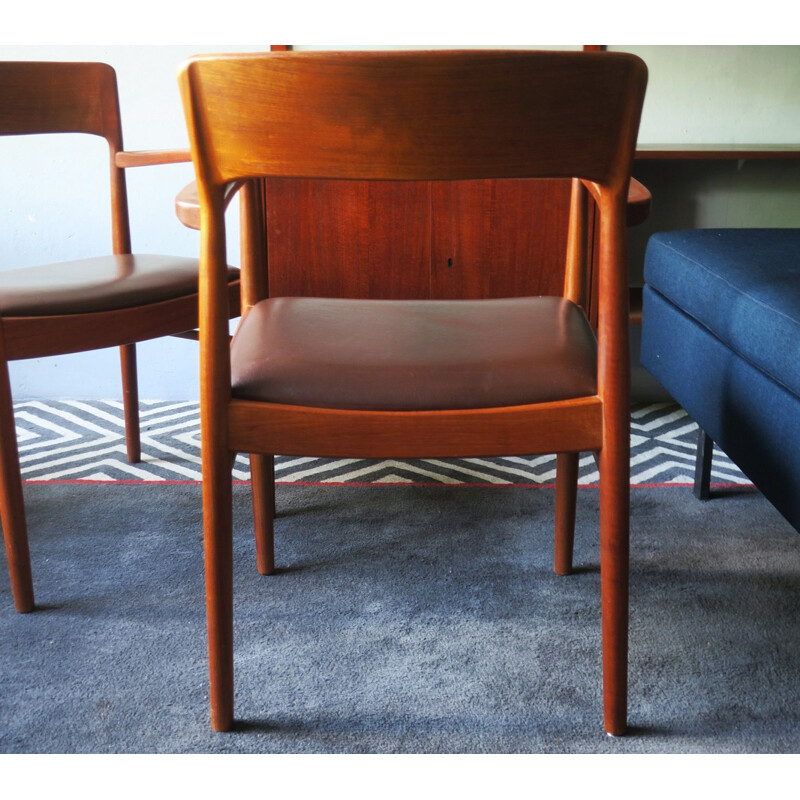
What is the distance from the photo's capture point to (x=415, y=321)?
1.25 m

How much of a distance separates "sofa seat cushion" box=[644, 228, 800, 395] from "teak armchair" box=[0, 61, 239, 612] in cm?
74

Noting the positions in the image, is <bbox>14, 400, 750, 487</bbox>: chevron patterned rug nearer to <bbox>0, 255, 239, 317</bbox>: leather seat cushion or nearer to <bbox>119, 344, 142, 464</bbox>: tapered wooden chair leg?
<bbox>119, 344, 142, 464</bbox>: tapered wooden chair leg

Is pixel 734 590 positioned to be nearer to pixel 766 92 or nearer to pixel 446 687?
pixel 446 687

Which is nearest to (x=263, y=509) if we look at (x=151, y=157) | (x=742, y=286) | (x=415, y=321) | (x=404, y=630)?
(x=404, y=630)

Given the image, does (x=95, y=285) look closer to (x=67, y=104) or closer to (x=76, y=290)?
(x=76, y=290)

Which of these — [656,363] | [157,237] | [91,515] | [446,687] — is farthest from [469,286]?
[446,687]

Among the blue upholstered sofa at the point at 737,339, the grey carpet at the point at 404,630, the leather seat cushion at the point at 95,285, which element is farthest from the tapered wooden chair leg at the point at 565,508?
the leather seat cushion at the point at 95,285

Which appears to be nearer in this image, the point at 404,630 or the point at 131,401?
the point at 404,630

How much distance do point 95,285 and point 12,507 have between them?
1.24ft

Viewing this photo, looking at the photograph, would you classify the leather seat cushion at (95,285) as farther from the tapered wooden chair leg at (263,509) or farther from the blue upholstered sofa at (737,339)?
the blue upholstered sofa at (737,339)

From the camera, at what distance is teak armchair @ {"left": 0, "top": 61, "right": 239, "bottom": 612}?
136 centimetres

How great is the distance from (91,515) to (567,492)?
36.3 inches

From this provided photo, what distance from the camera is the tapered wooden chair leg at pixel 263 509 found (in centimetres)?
144

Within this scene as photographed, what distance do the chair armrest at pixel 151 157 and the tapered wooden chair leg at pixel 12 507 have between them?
0.53 m
